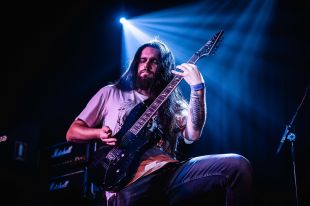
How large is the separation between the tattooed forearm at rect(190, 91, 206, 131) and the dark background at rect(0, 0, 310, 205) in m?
1.83

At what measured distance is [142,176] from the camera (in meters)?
2.84

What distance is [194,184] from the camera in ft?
8.57

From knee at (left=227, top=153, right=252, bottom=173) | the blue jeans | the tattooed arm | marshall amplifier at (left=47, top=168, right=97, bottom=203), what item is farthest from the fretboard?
marshall amplifier at (left=47, top=168, right=97, bottom=203)

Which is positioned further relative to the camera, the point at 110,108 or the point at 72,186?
the point at 72,186

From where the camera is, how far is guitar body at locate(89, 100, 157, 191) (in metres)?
2.87

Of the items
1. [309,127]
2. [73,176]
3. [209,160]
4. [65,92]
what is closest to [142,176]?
[209,160]

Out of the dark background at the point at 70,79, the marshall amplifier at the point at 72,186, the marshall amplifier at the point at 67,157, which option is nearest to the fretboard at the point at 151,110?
the marshall amplifier at the point at 72,186

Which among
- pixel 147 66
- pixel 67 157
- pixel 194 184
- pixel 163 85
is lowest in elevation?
pixel 67 157

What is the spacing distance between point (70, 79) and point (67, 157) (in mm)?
1927

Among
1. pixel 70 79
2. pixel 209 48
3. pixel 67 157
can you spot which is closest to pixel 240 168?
pixel 209 48

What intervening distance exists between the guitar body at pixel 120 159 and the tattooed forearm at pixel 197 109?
409 millimetres

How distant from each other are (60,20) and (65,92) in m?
1.29

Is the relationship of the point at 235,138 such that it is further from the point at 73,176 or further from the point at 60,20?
the point at 60,20

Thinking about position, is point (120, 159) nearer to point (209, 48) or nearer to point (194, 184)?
point (194, 184)
